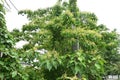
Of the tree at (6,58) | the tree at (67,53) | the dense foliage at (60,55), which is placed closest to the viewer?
the tree at (6,58)

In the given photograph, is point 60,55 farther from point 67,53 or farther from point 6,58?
point 6,58

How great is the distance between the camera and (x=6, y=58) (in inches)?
120

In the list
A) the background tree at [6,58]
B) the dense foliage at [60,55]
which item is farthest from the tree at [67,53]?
the background tree at [6,58]

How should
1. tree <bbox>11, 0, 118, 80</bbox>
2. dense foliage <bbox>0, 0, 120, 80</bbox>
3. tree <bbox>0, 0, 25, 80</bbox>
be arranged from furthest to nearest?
tree <bbox>11, 0, 118, 80</bbox> < dense foliage <bbox>0, 0, 120, 80</bbox> < tree <bbox>0, 0, 25, 80</bbox>

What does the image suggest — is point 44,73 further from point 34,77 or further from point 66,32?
point 66,32

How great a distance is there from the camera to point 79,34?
13.8 feet

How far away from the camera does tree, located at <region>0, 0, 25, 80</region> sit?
2976 millimetres

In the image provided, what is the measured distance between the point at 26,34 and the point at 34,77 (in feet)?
13.3

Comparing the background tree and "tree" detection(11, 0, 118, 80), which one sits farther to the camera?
"tree" detection(11, 0, 118, 80)

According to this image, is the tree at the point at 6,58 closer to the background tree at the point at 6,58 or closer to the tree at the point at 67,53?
the background tree at the point at 6,58

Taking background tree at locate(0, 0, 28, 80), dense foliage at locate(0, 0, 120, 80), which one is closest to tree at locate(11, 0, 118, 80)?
dense foliage at locate(0, 0, 120, 80)

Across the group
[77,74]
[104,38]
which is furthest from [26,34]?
[77,74]

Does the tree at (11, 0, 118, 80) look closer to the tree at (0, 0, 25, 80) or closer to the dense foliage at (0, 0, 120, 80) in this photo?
the dense foliage at (0, 0, 120, 80)

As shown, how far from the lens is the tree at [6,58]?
9.76 feet
